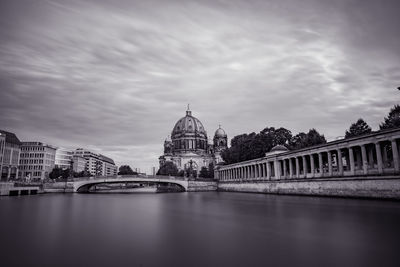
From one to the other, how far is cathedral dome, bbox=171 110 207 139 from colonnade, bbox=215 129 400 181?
232 feet

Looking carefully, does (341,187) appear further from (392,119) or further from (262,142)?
(262,142)

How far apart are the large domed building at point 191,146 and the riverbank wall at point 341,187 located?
281 feet

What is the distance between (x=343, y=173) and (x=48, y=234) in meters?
34.7

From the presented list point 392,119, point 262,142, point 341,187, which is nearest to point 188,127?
point 262,142

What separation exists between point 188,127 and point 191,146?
11429mm

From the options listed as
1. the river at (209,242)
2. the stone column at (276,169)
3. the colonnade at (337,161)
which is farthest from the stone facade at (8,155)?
the river at (209,242)

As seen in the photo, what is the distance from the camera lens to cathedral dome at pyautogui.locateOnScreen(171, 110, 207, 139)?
15575cm

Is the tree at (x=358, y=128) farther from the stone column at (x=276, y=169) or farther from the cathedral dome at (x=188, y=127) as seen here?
the cathedral dome at (x=188, y=127)

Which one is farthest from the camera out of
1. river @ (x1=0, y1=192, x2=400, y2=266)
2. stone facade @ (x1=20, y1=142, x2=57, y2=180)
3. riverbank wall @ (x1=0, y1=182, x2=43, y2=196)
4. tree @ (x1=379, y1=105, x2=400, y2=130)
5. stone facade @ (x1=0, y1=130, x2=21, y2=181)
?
stone facade @ (x1=20, y1=142, x2=57, y2=180)

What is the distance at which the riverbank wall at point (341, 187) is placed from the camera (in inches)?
1184

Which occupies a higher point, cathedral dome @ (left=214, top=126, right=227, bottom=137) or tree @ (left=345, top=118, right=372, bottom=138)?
cathedral dome @ (left=214, top=126, right=227, bottom=137)

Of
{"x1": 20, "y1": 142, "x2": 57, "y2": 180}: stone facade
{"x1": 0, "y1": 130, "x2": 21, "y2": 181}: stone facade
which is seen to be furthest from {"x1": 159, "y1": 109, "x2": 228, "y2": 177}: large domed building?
{"x1": 0, "y1": 130, "x2": 21, "y2": 181}: stone facade

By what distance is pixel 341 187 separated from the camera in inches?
1448

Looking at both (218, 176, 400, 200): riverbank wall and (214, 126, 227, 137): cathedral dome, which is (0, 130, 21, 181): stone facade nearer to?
(218, 176, 400, 200): riverbank wall
